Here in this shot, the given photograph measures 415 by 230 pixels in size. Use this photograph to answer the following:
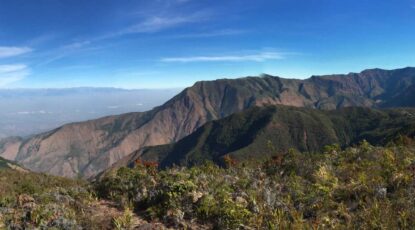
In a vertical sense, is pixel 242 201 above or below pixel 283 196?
above

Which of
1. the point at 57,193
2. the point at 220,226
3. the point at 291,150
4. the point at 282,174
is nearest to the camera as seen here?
the point at 220,226

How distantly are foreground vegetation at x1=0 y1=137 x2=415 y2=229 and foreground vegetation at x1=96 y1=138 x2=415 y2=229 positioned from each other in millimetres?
25

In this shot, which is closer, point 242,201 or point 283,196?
point 242,201

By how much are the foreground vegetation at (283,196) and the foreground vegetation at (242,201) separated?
25mm

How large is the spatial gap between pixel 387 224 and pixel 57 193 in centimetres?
1018

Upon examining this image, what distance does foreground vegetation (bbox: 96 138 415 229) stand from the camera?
8.78 meters

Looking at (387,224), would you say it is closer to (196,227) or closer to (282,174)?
(196,227)

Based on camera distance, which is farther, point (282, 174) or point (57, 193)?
point (282, 174)

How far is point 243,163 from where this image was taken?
1819 centimetres

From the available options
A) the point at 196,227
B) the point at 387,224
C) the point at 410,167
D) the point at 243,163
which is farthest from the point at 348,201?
the point at 243,163

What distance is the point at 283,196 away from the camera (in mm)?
11117

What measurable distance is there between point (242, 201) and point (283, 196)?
62.9 inches

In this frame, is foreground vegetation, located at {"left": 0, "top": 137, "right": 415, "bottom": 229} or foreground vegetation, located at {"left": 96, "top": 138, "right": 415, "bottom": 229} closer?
foreground vegetation, located at {"left": 96, "top": 138, "right": 415, "bottom": 229}

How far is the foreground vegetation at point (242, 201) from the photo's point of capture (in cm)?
892
